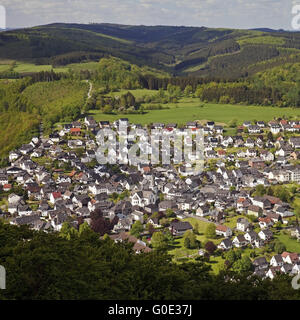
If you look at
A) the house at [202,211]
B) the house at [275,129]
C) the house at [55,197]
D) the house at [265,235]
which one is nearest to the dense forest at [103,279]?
the house at [265,235]

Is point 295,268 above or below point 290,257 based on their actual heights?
below

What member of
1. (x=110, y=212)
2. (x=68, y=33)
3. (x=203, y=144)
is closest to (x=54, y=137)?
(x=203, y=144)

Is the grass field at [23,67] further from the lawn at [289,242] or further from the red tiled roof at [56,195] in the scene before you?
the lawn at [289,242]

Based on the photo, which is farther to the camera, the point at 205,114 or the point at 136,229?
the point at 205,114

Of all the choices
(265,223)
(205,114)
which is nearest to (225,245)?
(265,223)

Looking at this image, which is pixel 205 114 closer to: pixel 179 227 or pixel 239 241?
pixel 179 227

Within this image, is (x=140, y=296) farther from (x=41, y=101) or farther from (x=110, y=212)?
(x=41, y=101)
